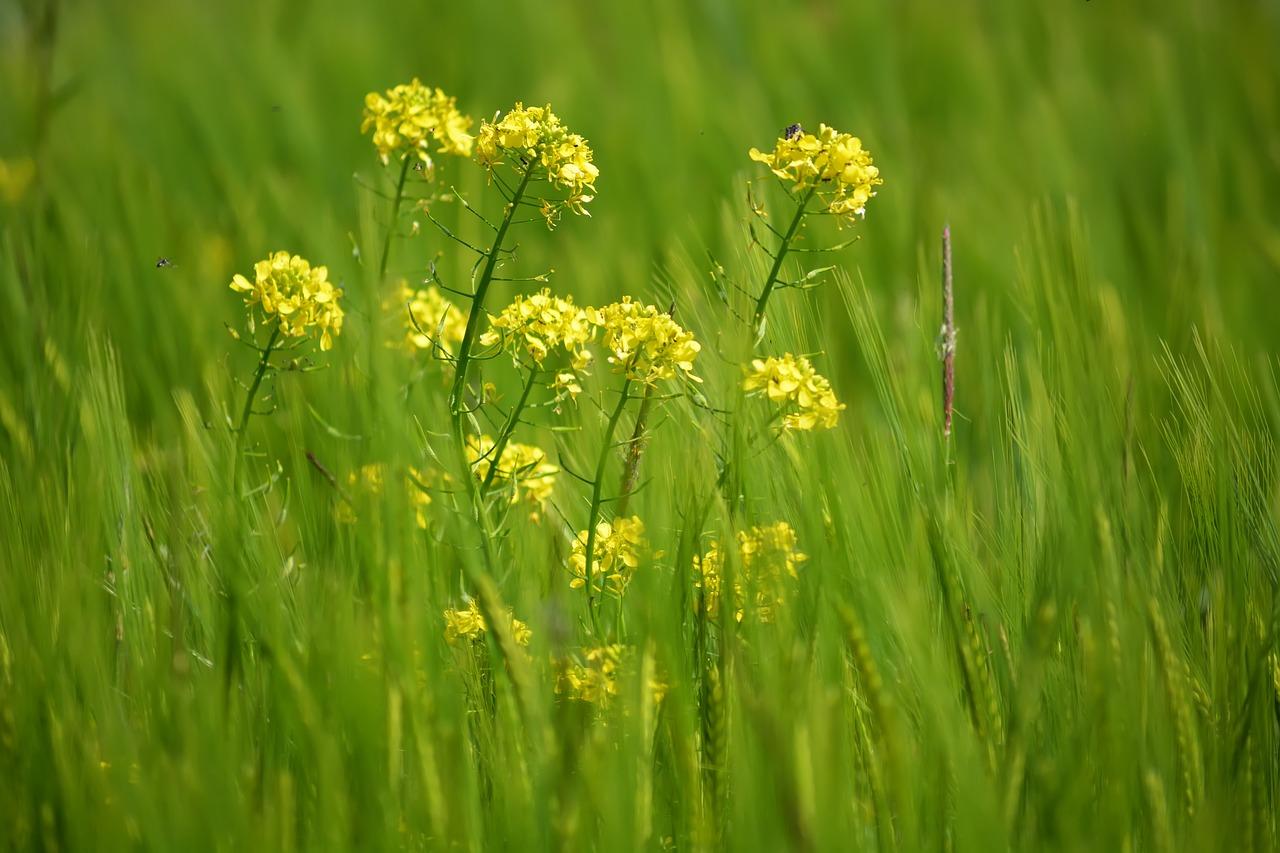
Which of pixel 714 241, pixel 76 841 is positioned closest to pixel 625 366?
pixel 76 841

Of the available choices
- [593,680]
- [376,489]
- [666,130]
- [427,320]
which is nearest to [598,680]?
[593,680]

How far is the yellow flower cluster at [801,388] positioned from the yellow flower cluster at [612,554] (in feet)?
0.44

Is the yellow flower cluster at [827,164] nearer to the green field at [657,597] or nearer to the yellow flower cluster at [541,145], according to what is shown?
the green field at [657,597]

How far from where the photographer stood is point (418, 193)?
2.15 meters

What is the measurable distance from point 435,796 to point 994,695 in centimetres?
39

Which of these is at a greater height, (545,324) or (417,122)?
(417,122)

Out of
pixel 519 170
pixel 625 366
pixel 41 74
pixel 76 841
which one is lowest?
pixel 76 841

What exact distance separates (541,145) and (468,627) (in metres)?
0.37

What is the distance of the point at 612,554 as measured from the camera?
83 cm

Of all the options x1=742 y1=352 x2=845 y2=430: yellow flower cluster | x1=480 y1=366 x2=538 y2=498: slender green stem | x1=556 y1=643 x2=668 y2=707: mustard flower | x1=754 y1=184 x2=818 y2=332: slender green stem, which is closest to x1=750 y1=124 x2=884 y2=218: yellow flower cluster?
x1=754 y1=184 x2=818 y2=332: slender green stem

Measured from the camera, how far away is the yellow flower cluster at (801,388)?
2.57 feet

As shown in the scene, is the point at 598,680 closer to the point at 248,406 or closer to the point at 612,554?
the point at 612,554

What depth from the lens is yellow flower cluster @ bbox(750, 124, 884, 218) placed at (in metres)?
0.81

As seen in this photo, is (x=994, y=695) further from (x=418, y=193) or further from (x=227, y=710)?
(x=418, y=193)
